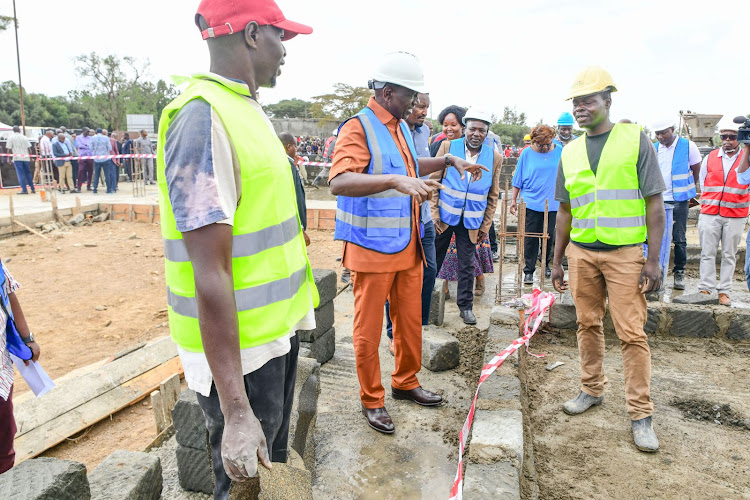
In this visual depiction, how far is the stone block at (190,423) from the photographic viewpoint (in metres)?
2.64

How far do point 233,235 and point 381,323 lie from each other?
6.61 ft

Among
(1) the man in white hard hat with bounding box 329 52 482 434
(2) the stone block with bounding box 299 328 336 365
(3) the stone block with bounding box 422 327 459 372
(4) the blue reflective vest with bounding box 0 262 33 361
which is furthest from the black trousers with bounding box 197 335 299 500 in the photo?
(3) the stone block with bounding box 422 327 459 372

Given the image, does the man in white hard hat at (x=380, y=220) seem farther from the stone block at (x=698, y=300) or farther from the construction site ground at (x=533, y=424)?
the stone block at (x=698, y=300)

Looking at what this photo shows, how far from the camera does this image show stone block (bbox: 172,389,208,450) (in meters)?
2.64

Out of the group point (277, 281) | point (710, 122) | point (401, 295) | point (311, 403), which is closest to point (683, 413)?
point (401, 295)

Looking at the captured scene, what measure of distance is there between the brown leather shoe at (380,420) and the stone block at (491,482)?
88 centimetres

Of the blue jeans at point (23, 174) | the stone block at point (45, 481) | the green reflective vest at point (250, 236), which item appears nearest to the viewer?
the green reflective vest at point (250, 236)

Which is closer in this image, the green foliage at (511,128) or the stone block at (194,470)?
the stone block at (194,470)

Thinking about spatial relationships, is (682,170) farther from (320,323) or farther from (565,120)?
(320,323)

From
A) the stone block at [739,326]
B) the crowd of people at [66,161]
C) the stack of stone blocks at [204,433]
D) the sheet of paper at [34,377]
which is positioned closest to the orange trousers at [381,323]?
the stack of stone blocks at [204,433]

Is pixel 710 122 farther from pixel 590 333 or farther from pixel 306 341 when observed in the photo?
pixel 306 341

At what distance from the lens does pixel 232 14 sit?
1444 millimetres

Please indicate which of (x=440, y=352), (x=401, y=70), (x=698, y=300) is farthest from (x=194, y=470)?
(x=698, y=300)

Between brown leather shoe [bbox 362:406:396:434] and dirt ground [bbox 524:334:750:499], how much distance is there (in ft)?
2.97
